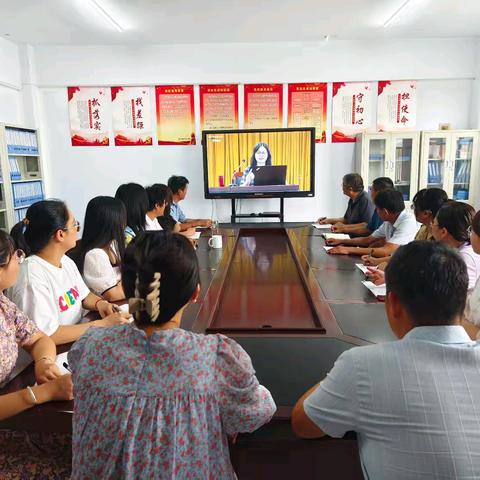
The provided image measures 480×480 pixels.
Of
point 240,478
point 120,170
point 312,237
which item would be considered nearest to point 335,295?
point 240,478

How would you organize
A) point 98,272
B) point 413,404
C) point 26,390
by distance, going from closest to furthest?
point 413,404, point 26,390, point 98,272

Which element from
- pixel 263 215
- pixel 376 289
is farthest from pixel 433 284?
pixel 263 215

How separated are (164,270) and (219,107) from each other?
4.41m

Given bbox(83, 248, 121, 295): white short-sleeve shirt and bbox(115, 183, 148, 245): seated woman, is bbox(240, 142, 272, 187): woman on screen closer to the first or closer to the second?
bbox(115, 183, 148, 245): seated woman

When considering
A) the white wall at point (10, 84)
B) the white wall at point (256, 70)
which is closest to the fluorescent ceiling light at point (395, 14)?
the white wall at point (256, 70)

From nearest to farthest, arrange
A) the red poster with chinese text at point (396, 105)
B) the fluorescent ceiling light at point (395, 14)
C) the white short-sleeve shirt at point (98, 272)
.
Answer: the white short-sleeve shirt at point (98, 272), the fluorescent ceiling light at point (395, 14), the red poster with chinese text at point (396, 105)

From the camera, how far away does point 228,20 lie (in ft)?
12.8

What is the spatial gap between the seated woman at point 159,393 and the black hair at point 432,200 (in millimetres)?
1844

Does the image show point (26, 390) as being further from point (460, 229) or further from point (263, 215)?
point (263, 215)

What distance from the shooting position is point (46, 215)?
148 centimetres

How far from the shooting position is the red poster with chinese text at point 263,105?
189 inches

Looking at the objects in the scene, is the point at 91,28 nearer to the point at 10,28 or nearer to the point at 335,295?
the point at 10,28

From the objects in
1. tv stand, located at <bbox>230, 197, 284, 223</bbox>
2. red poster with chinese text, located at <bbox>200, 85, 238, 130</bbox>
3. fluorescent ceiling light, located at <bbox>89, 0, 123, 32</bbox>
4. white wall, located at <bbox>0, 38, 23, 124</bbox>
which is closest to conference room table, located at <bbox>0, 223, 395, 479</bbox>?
tv stand, located at <bbox>230, 197, 284, 223</bbox>

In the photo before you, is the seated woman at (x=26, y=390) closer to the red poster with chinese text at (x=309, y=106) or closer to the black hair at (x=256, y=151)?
the black hair at (x=256, y=151)
